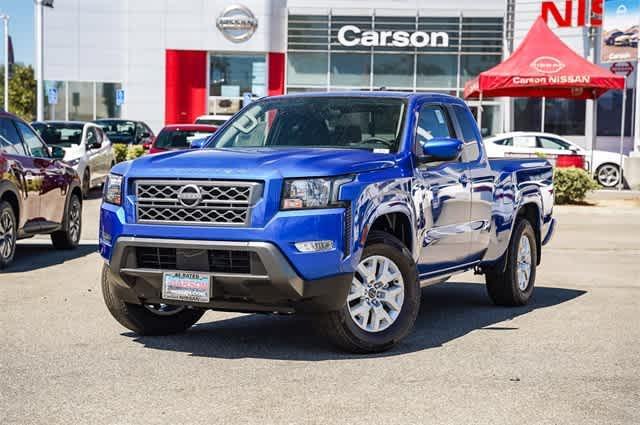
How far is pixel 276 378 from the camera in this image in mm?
6551

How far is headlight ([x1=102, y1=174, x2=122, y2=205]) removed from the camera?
7.46 metres

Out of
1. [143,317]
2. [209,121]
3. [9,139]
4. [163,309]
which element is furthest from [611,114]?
[143,317]

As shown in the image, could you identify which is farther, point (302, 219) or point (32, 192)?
point (32, 192)

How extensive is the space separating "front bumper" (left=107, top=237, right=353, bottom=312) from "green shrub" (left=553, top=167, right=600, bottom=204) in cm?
1748

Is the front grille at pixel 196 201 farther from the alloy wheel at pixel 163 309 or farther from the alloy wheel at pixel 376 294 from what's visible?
the alloy wheel at pixel 163 309

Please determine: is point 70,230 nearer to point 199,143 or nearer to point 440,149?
point 199,143

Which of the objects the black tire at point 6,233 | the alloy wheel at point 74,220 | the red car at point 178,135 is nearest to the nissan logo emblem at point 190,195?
the black tire at point 6,233

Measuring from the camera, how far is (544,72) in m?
26.6

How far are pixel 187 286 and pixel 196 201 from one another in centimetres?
54

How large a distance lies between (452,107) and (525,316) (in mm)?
1891

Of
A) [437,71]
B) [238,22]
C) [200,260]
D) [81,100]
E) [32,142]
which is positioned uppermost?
[238,22]

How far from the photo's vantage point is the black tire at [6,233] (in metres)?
12.0

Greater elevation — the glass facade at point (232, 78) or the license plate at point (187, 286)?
the glass facade at point (232, 78)

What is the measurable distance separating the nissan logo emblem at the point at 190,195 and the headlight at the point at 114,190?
566 mm
